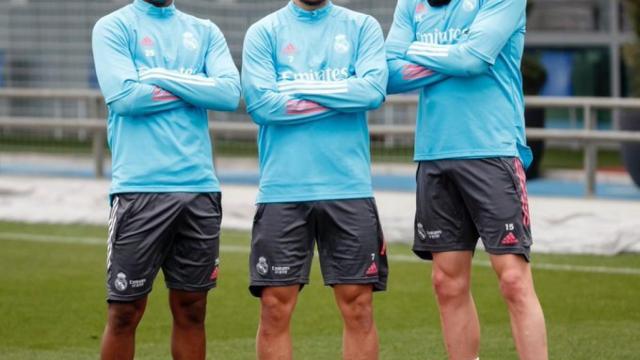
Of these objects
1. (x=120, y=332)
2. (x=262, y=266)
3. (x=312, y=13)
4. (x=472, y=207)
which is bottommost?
(x=120, y=332)

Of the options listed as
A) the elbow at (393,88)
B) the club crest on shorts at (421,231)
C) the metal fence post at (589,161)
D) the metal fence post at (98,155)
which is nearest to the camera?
the club crest on shorts at (421,231)

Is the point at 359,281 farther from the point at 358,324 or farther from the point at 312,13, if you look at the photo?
the point at 312,13

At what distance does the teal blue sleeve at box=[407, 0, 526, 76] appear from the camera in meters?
6.84

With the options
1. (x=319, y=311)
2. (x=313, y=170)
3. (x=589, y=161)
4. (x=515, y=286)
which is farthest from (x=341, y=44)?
(x=589, y=161)

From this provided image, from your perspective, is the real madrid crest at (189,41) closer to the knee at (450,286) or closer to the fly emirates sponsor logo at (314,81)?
the fly emirates sponsor logo at (314,81)

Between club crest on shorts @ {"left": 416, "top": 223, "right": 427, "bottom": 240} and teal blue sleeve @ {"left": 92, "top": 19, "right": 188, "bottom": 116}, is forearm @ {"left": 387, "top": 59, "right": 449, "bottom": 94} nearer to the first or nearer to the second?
club crest on shorts @ {"left": 416, "top": 223, "right": 427, "bottom": 240}

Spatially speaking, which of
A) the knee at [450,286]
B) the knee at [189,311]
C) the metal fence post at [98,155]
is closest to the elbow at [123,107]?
the knee at [189,311]

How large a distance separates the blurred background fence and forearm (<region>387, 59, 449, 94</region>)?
6.33 m

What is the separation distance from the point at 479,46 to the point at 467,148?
50cm

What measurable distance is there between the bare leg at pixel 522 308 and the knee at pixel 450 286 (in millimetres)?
241

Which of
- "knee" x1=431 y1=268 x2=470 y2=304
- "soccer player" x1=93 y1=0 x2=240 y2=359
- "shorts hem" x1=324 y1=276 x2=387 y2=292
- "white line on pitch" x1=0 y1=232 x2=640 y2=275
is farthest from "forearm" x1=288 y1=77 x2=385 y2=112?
"white line on pitch" x1=0 y1=232 x2=640 y2=275

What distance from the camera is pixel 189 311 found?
7.01 metres

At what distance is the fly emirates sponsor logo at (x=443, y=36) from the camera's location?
705 centimetres

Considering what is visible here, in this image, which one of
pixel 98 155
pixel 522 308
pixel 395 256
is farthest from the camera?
pixel 98 155
